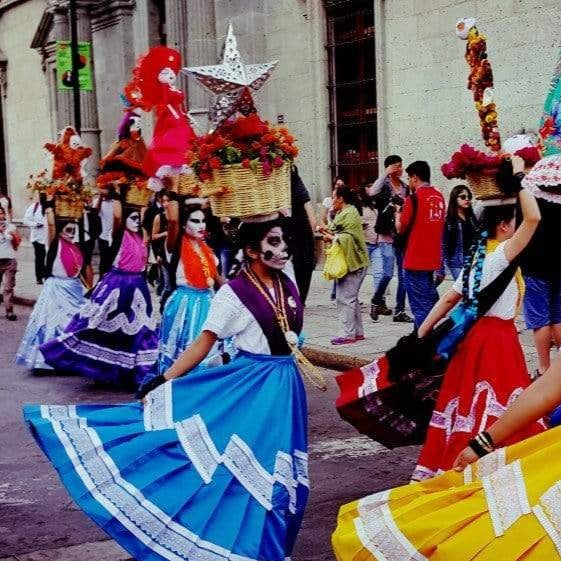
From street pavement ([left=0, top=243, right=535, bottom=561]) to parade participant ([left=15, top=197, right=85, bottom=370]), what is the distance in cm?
33

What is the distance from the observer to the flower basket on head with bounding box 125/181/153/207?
895cm

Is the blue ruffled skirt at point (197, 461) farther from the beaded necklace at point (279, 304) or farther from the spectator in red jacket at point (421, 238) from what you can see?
the spectator in red jacket at point (421, 238)

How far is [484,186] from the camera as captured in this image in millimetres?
4895

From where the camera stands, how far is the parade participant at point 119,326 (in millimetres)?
9203

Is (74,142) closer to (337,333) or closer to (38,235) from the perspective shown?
(337,333)

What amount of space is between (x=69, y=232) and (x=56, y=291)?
65 centimetres

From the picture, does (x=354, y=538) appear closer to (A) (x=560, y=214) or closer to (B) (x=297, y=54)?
(A) (x=560, y=214)

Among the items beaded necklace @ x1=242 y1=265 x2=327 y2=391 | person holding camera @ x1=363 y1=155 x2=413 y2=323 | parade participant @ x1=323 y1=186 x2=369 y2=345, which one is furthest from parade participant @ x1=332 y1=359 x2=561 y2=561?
person holding camera @ x1=363 y1=155 x2=413 y2=323

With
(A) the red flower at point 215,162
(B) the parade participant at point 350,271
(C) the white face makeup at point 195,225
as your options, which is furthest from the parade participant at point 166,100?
(B) the parade participant at point 350,271

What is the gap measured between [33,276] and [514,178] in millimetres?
17457

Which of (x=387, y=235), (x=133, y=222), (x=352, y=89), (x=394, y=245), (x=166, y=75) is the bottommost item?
(x=394, y=245)

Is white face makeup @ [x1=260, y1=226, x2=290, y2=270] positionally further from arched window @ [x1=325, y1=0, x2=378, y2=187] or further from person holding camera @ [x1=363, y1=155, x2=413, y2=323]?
arched window @ [x1=325, y1=0, x2=378, y2=187]

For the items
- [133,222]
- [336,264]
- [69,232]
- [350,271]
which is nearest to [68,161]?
[69,232]

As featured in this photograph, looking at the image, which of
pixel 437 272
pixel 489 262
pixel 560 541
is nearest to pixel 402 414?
pixel 489 262
